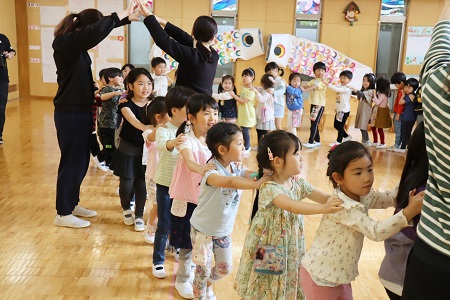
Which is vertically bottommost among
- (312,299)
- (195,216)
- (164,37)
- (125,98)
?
(312,299)

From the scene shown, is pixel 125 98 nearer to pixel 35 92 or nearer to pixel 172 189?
pixel 172 189

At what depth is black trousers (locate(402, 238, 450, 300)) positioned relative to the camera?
1.23m

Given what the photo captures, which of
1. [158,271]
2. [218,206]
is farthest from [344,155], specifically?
[158,271]

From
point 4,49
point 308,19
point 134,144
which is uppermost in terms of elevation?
point 308,19

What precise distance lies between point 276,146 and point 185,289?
1.19m

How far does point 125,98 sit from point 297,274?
1.98 metres

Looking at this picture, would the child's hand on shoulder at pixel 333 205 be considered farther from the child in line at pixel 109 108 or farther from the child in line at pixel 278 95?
the child in line at pixel 278 95

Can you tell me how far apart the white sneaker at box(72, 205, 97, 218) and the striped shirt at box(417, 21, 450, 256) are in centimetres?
310

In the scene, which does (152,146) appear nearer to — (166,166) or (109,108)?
(166,166)

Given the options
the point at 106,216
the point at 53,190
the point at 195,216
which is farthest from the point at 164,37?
the point at 53,190

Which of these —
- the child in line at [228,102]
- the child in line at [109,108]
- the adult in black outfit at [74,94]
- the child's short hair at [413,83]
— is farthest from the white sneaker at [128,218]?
the child's short hair at [413,83]

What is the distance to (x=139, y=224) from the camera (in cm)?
368

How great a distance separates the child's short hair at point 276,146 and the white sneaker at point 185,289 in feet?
3.53

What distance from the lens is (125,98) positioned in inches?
137
